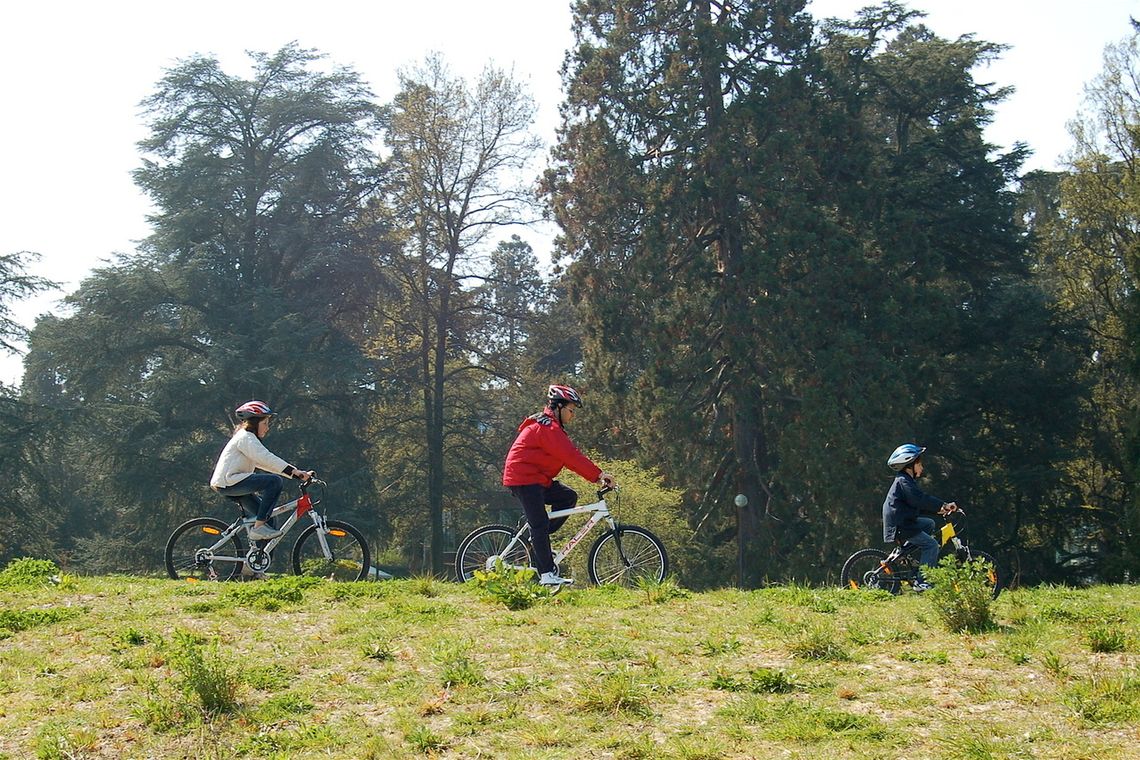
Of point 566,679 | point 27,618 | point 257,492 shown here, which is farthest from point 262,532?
point 566,679

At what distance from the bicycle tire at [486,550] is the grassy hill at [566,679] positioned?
907mm

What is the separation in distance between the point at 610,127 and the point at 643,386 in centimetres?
853

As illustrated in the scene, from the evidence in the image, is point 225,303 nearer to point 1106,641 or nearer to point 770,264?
point 770,264

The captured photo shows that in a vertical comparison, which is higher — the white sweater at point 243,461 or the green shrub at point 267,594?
the white sweater at point 243,461

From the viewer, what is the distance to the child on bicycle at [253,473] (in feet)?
36.4

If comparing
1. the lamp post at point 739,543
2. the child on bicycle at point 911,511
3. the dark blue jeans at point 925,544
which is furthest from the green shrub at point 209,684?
the lamp post at point 739,543

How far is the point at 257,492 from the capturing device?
37.2 feet

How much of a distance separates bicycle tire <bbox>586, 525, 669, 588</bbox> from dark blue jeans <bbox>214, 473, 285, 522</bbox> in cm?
310

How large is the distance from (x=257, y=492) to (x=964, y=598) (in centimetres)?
652

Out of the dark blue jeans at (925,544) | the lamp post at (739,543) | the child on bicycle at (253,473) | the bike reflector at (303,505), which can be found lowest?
the lamp post at (739,543)

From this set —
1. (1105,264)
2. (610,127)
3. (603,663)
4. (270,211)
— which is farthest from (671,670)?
(270,211)

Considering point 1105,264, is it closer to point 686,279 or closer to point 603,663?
point 686,279

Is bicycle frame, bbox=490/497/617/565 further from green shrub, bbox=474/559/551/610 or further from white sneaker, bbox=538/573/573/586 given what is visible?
green shrub, bbox=474/559/551/610

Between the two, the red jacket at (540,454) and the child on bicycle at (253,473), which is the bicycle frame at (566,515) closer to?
the red jacket at (540,454)
